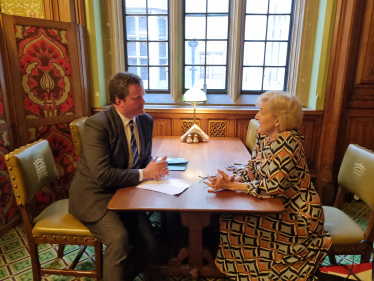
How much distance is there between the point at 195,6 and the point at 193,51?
23.6 inches

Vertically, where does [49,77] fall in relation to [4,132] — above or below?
above

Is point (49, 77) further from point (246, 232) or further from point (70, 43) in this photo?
point (246, 232)

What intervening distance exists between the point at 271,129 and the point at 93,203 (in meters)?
1.30

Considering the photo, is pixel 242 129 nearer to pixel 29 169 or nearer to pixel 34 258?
pixel 29 169

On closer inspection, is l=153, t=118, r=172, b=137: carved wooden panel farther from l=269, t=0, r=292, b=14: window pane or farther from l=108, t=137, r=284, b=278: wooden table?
l=269, t=0, r=292, b=14: window pane

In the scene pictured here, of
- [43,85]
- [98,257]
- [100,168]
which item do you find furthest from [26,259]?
[43,85]

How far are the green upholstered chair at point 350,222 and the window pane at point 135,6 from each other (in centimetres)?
313

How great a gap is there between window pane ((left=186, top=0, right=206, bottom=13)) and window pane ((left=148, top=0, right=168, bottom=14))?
12.2 inches

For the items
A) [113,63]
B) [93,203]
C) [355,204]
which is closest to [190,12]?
[113,63]

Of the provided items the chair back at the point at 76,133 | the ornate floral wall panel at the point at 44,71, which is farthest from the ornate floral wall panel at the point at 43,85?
the chair back at the point at 76,133

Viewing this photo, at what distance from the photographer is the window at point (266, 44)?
3.53 meters

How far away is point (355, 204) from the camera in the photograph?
330cm

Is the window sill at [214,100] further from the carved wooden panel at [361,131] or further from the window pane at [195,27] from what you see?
the carved wooden panel at [361,131]

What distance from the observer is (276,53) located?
3.68 m
